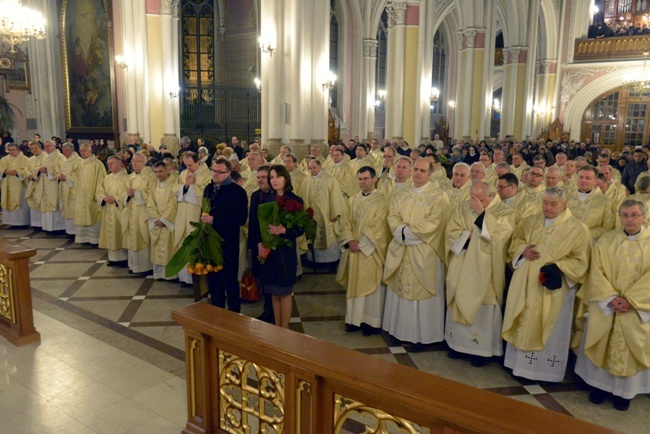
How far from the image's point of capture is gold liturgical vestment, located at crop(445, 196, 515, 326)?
16.5 feet

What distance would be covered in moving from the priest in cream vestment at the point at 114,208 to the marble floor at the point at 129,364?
0.83 m

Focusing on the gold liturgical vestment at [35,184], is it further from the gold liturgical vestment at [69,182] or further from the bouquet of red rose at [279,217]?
the bouquet of red rose at [279,217]

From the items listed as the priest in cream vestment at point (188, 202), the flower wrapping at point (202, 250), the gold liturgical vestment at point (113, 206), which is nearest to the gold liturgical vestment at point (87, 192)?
the gold liturgical vestment at point (113, 206)

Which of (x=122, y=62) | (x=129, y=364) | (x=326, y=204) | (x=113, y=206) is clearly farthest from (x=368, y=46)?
(x=129, y=364)

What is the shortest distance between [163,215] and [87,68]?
15.0 meters

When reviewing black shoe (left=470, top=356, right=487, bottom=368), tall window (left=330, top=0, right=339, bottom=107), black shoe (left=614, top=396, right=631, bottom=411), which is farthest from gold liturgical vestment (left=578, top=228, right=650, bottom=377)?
tall window (left=330, top=0, right=339, bottom=107)

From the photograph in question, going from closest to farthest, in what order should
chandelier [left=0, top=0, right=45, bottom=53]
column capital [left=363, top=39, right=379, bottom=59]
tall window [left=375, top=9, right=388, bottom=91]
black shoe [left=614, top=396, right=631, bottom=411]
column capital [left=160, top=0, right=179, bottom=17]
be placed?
black shoe [left=614, top=396, right=631, bottom=411], chandelier [left=0, top=0, right=45, bottom=53], column capital [left=160, top=0, right=179, bottom=17], column capital [left=363, top=39, right=379, bottom=59], tall window [left=375, top=9, right=388, bottom=91]

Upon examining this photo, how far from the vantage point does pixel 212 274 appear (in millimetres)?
5570

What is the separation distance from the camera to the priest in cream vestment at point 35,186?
10.6 m

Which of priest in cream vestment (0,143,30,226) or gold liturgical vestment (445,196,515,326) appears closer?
gold liturgical vestment (445,196,515,326)

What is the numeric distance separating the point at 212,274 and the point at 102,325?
4.76 feet

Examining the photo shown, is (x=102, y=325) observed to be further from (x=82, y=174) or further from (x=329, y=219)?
(x=82, y=174)

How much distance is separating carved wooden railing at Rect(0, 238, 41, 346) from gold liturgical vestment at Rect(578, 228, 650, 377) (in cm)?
519

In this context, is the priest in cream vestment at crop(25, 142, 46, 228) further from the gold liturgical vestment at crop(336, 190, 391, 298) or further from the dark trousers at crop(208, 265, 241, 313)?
the gold liturgical vestment at crop(336, 190, 391, 298)
